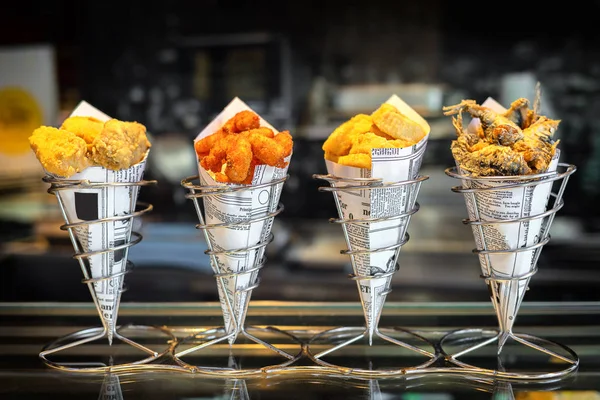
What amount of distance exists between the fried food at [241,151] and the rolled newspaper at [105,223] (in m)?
0.10

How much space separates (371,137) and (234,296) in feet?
0.90

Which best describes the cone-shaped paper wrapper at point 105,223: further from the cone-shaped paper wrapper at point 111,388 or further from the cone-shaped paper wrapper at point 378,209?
the cone-shaped paper wrapper at point 378,209

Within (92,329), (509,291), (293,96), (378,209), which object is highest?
(293,96)

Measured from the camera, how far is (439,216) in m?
1.63

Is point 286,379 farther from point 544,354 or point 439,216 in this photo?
point 439,216

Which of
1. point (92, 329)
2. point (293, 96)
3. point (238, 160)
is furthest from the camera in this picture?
point (293, 96)

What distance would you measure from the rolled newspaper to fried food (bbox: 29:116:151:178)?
0.6 inches

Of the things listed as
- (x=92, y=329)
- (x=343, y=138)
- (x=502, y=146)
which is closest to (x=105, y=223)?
(x=92, y=329)

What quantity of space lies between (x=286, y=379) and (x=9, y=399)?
0.31 meters

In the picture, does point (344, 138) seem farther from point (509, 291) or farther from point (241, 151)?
point (509, 291)

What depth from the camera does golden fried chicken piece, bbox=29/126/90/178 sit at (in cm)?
73

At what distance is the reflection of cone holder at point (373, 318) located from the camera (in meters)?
0.73

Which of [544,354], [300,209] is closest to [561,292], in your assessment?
[300,209]

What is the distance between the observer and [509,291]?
770 millimetres
